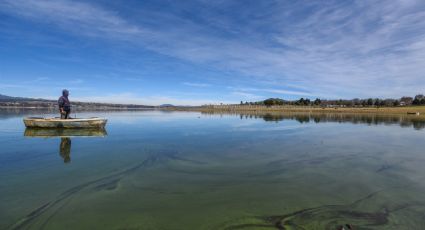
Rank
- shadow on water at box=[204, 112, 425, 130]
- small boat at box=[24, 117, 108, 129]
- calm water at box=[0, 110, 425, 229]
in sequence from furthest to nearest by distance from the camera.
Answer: shadow on water at box=[204, 112, 425, 130] < small boat at box=[24, 117, 108, 129] < calm water at box=[0, 110, 425, 229]

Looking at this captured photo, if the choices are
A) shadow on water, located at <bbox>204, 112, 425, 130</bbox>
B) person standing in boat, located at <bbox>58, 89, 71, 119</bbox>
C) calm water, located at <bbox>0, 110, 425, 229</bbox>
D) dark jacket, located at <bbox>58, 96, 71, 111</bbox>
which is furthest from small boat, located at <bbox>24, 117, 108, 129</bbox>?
shadow on water, located at <bbox>204, 112, 425, 130</bbox>

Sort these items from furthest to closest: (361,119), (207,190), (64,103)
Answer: (361,119)
(64,103)
(207,190)

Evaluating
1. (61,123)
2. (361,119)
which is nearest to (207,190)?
(61,123)

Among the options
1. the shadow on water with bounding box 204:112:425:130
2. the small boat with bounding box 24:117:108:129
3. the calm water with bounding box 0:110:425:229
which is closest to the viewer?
the calm water with bounding box 0:110:425:229

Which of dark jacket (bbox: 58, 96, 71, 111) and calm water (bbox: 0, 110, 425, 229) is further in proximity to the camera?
dark jacket (bbox: 58, 96, 71, 111)

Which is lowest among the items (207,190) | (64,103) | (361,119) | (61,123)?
(207,190)

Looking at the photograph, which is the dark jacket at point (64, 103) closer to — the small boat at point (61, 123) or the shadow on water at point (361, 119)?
the small boat at point (61, 123)

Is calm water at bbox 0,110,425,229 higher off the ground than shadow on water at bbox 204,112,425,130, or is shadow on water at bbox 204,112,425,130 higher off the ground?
shadow on water at bbox 204,112,425,130

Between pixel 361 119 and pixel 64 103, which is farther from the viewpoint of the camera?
pixel 361 119

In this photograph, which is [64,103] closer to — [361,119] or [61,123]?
[61,123]

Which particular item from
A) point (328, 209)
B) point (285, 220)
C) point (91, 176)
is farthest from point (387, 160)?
point (91, 176)

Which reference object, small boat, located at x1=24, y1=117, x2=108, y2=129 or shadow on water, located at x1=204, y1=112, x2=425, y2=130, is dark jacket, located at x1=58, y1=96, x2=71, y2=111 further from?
shadow on water, located at x1=204, y1=112, x2=425, y2=130

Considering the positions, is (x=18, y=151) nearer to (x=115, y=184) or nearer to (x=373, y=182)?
(x=115, y=184)

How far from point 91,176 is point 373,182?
30.5ft
